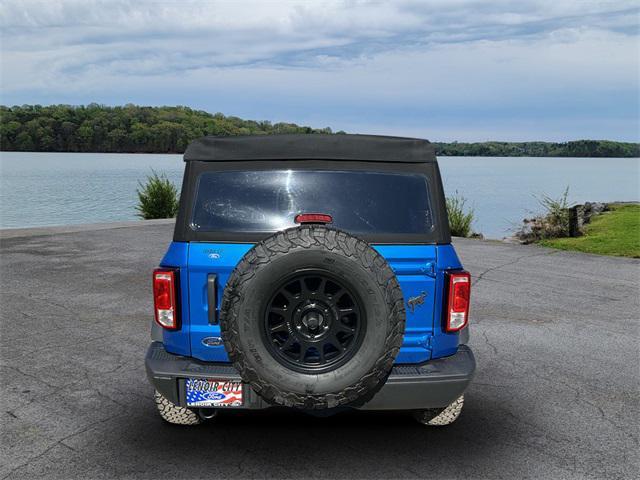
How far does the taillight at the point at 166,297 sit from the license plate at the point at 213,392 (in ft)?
1.18

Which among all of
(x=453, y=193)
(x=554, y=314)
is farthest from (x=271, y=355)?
(x=453, y=193)

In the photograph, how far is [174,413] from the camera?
4.16 metres

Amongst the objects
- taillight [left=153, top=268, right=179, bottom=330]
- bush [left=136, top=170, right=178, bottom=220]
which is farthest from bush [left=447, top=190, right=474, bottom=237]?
taillight [left=153, top=268, right=179, bottom=330]

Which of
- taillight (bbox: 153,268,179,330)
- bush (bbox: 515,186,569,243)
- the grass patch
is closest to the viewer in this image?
taillight (bbox: 153,268,179,330)

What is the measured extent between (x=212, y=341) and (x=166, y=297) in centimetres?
37

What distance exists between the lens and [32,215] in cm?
2544

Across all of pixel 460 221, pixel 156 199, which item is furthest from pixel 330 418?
pixel 156 199

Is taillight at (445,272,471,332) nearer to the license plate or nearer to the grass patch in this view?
the license plate

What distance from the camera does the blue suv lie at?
3.26 metres

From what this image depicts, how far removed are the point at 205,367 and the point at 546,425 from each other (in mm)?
2440

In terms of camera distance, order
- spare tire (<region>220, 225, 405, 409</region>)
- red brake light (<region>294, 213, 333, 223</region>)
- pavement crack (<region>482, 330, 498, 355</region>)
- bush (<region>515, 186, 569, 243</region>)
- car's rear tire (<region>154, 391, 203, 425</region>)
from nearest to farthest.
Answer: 1. spare tire (<region>220, 225, 405, 409</region>)
2. red brake light (<region>294, 213, 333, 223</region>)
3. car's rear tire (<region>154, 391, 203, 425</region>)
4. pavement crack (<region>482, 330, 498, 355</region>)
5. bush (<region>515, 186, 569, 243</region>)

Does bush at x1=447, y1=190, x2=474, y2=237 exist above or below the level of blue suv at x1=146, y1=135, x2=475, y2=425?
below

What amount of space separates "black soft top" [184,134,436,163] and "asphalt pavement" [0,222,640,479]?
5.93ft

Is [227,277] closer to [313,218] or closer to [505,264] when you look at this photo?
[313,218]
